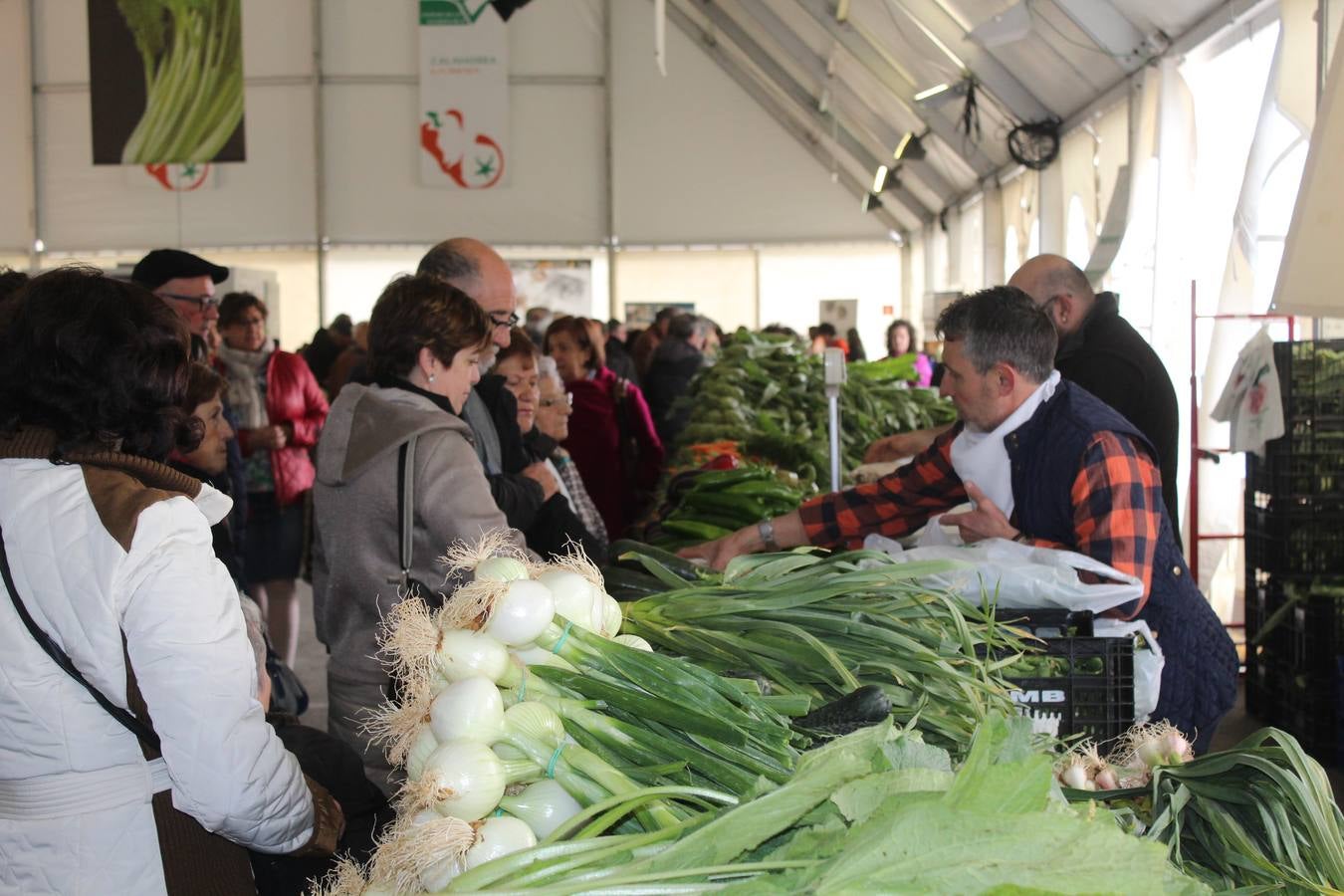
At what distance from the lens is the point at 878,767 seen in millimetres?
1140

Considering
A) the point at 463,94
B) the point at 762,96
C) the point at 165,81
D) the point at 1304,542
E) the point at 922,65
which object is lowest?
the point at 1304,542

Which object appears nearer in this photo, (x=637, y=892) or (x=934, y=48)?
(x=637, y=892)

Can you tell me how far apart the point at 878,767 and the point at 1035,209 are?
9.61 meters

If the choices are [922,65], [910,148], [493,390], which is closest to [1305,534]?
[493,390]

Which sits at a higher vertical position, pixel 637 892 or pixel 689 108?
pixel 689 108

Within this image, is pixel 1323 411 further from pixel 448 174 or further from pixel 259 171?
pixel 259 171

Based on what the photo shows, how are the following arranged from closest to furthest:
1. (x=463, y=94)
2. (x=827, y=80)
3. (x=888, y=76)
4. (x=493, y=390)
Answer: (x=493, y=390) → (x=888, y=76) → (x=827, y=80) → (x=463, y=94)

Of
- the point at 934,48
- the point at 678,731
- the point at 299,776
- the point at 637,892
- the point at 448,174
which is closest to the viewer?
the point at 637,892

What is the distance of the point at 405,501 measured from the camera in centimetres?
231

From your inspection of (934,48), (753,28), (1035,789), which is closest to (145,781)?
(1035,789)

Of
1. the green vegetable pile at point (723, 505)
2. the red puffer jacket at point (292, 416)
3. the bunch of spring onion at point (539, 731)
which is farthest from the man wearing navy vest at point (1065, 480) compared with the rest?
the red puffer jacket at point (292, 416)

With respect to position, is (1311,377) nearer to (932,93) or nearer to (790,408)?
(790,408)

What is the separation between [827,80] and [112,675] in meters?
12.2

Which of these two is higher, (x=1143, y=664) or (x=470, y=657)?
(x=470, y=657)
